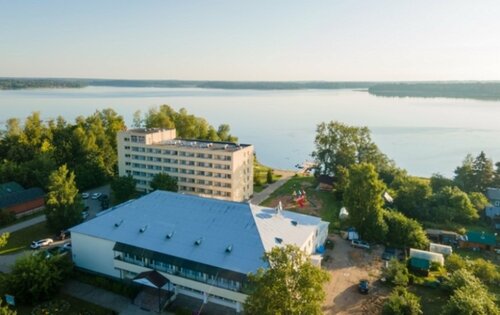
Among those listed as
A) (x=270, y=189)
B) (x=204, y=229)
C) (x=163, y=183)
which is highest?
(x=204, y=229)

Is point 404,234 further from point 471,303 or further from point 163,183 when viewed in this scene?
point 163,183

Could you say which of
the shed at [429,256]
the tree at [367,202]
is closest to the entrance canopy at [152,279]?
the tree at [367,202]

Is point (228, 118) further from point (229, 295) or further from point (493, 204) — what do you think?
point (229, 295)

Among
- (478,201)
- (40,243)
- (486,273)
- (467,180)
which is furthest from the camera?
(467,180)

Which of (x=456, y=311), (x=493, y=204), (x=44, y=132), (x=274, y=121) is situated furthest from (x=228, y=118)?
(x=456, y=311)

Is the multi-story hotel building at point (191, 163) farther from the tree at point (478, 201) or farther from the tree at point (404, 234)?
the tree at point (478, 201)

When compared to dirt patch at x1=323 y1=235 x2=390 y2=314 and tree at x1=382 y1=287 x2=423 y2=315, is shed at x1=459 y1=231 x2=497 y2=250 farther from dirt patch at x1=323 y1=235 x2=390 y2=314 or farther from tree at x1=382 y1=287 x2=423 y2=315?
tree at x1=382 y1=287 x2=423 y2=315

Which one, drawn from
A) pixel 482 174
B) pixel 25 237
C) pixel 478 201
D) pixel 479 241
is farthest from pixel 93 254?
pixel 482 174
